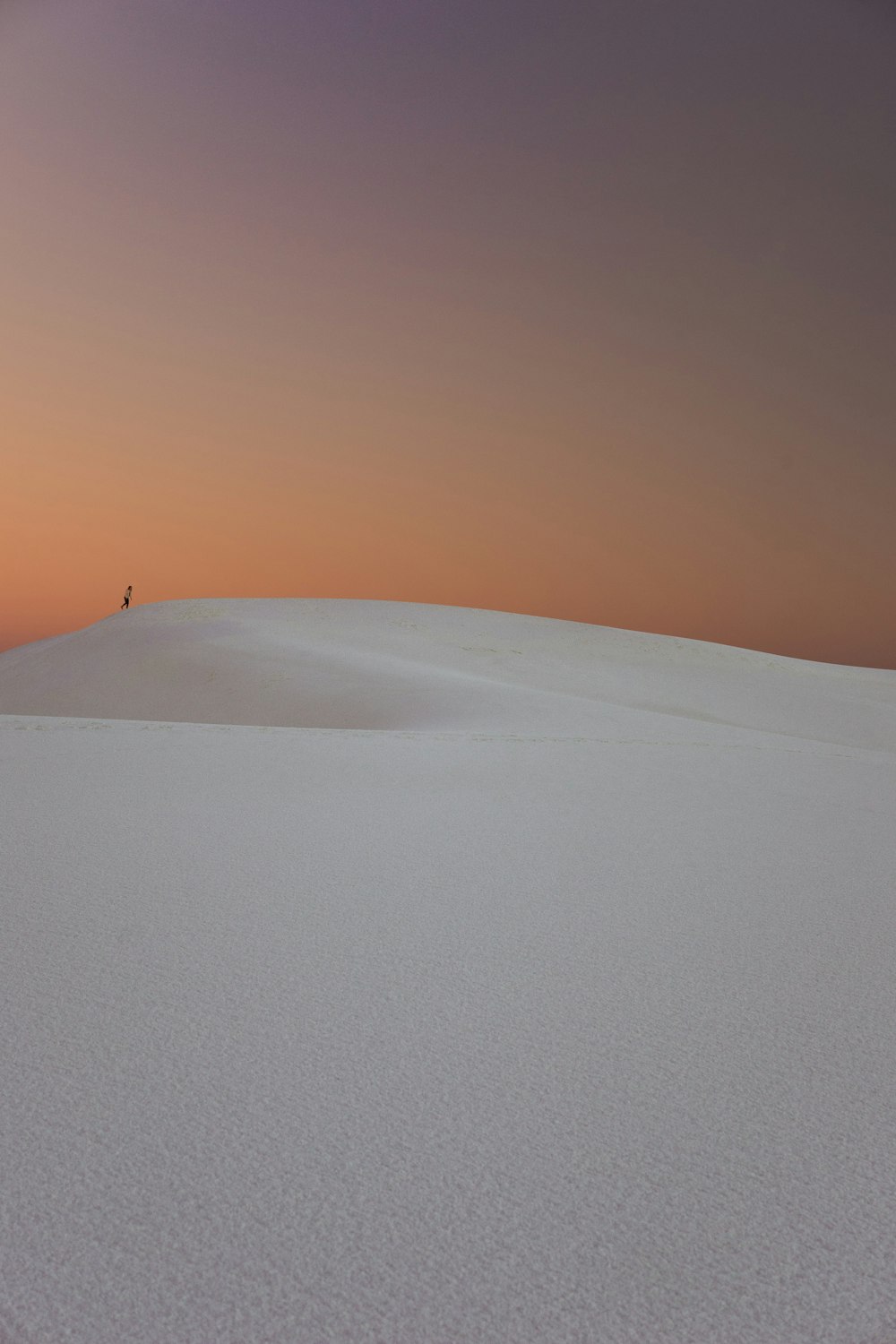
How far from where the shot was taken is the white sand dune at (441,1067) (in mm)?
1462

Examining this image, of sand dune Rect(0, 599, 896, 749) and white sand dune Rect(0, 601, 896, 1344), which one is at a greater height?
white sand dune Rect(0, 601, 896, 1344)

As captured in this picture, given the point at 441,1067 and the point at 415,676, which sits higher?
the point at 441,1067

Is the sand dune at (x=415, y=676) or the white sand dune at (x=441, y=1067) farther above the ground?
the white sand dune at (x=441, y=1067)

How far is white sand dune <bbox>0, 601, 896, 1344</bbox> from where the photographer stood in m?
1.46

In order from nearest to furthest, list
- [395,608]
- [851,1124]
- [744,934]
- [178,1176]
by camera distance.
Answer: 1. [178,1176]
2. [851,1124]
3. [744,934]
4. [395,608]

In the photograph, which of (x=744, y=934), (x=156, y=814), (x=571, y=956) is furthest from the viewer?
(x=156, y=814)

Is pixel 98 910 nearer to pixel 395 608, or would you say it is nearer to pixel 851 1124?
pixel 851 1124

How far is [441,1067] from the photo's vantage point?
2164 mm

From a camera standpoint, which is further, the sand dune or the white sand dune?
the sand dune

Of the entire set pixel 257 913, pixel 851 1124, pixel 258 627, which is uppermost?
pixel 851 1124

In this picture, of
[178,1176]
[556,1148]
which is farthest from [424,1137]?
[178,1176]

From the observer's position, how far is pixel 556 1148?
1.84m

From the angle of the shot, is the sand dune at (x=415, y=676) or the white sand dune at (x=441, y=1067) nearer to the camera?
the white sand dune at (x=441, y=1067)

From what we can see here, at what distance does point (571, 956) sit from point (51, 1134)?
1656mm
